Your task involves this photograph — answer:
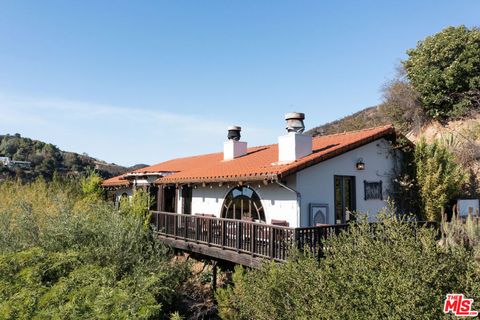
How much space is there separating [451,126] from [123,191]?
20.1 metres

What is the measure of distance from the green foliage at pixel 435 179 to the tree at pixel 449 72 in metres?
9.07

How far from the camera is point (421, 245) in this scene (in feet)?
18.8

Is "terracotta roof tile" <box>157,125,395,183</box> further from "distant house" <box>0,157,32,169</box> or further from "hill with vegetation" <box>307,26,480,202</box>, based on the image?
"distant house" <box>0,157,32,169</box>

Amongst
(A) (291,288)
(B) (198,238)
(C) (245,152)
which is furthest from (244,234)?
(C) (245,152)

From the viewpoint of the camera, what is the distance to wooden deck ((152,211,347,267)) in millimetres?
8883

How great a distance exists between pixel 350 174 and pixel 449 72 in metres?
12.4

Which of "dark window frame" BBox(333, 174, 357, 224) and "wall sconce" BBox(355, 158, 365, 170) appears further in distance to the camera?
"wall sconce" BBox(355, 158, 365, 170)

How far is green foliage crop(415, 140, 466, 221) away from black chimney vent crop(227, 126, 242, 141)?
7.85 metres

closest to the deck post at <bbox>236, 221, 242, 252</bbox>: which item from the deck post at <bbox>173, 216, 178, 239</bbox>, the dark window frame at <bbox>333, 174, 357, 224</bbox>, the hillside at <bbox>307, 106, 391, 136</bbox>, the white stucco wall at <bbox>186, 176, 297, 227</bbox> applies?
the white stucco wall at <bbox>186, 176, 297, 227</bbox>

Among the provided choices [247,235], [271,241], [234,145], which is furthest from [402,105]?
[271,241]

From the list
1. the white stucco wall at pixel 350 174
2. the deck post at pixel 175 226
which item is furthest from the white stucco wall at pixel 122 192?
the white stucco wall at pixel 350 174

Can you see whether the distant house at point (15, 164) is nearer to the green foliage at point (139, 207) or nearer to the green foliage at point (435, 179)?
the green foliage at point (139, 207)

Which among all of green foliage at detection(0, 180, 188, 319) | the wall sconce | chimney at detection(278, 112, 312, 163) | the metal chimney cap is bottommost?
green foliage at detection(0, 180, 188, 319)

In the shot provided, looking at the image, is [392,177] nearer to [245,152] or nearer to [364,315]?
[245,152]
